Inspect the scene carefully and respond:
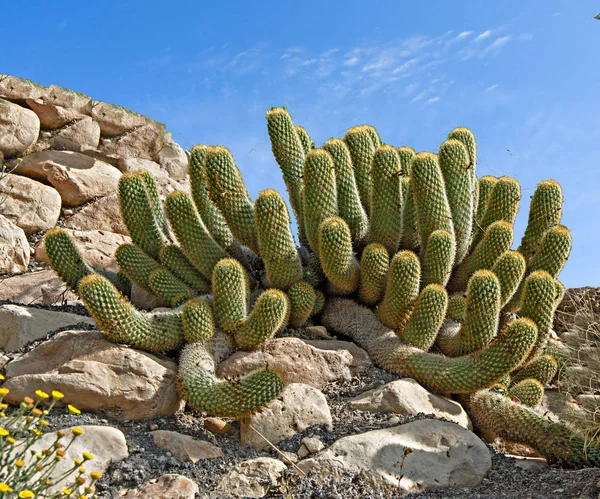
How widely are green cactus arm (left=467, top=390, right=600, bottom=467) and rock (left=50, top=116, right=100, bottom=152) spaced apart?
6.21m

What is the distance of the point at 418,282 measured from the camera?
5836mm

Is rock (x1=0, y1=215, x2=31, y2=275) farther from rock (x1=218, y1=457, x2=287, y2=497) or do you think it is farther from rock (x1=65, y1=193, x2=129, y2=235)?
rock (x1=218, y1=457, x2=287, y2=497)

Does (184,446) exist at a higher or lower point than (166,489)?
higher

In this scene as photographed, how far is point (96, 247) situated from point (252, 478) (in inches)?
182

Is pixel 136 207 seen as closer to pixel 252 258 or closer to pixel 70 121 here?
pixel 252 258

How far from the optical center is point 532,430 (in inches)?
213

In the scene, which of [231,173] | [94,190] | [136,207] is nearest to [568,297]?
[231,173]

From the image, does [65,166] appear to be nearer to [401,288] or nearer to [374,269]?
[374,269]

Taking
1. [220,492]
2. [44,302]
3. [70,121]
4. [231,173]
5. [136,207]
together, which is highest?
[70,121]

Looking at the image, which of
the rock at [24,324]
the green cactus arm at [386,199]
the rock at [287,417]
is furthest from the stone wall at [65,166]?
the rock at [287,417]

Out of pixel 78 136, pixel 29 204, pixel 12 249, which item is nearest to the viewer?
pixel 12 249

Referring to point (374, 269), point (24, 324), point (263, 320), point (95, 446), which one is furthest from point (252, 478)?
point (24, 324)

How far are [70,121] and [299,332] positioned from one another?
5.10m

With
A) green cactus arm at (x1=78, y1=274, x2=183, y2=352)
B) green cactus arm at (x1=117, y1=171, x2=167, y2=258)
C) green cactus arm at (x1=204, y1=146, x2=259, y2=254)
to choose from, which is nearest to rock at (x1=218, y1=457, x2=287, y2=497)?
green cactus arm at (x1=78, y1=274, x2=183, y2=352)
